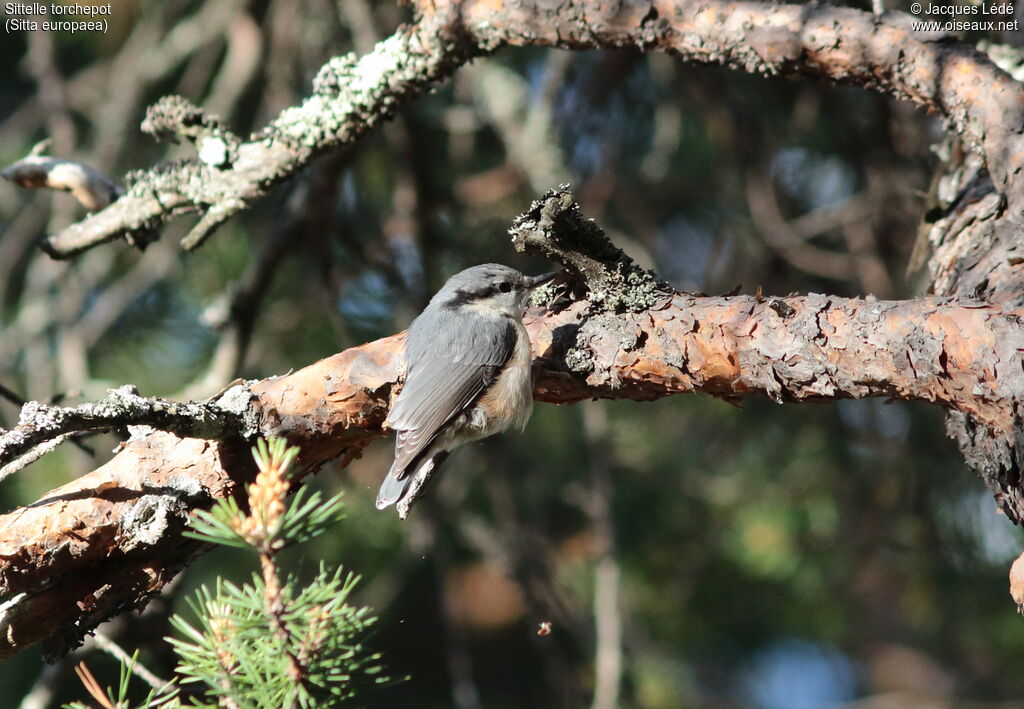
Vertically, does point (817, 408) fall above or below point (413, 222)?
below

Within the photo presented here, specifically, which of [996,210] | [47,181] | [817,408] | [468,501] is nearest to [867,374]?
[996,210]

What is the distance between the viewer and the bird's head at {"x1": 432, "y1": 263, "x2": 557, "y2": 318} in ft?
8.89

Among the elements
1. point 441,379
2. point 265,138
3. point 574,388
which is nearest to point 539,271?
point 441,379

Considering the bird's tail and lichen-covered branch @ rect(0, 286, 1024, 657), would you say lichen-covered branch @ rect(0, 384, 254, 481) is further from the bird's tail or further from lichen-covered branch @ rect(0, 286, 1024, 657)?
the bird's tail

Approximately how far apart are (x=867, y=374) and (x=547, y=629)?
682mm

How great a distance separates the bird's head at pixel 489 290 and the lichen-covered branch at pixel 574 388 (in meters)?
0.82

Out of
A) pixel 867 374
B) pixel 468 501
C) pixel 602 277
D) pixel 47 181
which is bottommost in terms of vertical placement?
pixel 468 501

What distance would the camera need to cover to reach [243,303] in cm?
301

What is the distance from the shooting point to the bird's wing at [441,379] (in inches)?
79.5

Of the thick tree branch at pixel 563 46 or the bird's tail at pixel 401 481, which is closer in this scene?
the thick tree branch at pixel 563 46

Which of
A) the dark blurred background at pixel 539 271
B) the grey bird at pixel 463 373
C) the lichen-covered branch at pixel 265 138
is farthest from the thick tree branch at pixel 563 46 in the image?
the dark blurred background at pixel 539 271

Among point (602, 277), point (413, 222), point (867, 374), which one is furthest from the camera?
point (413, 222)

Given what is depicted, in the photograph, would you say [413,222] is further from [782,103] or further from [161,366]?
[782,103]

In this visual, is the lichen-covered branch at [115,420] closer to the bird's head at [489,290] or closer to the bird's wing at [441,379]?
the bird's wing at [441,379]
